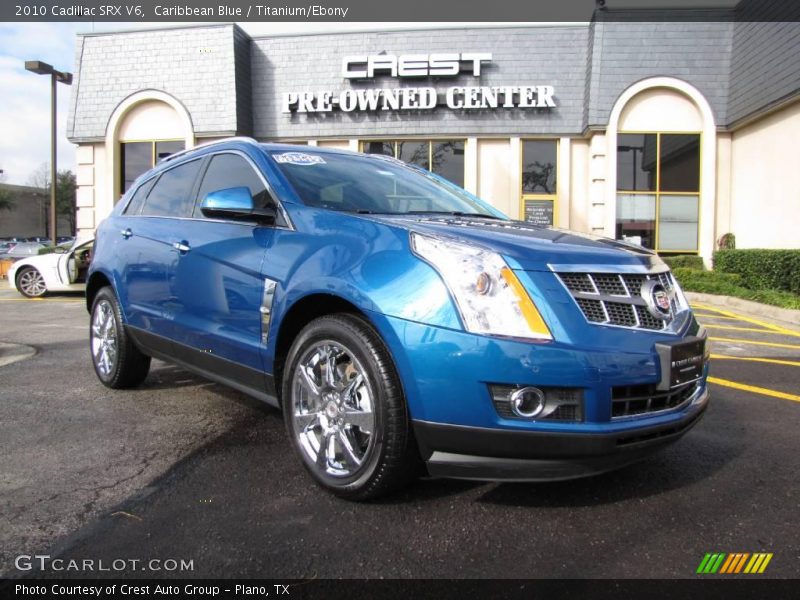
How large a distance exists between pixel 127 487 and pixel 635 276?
260 cm

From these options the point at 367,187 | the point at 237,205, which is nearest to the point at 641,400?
the point at 367,187

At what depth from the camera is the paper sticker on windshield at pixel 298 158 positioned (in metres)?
3.55

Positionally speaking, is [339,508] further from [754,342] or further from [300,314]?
[754,342]

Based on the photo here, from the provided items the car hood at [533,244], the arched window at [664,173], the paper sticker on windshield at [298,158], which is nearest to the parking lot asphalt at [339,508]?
the car hood at [533,244]

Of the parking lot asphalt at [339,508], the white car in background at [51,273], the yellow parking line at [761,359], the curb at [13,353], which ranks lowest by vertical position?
the parking lot asphalt at [339,508]

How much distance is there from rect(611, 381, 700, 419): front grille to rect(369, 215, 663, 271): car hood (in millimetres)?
555

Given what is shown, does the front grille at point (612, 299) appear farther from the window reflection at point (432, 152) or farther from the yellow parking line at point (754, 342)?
the window reflection at point (432, 152)

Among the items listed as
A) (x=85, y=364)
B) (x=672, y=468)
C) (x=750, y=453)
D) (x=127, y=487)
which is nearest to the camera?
(x=127, y=487)

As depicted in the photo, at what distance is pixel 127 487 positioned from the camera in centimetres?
292

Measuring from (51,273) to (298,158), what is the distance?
11499 millimetres

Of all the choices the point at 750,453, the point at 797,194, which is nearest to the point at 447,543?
the point at 750,453

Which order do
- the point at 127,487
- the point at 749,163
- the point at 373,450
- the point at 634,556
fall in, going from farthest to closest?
the point at 749,163 < the point at 127,487 < the point at 373,450 < the point at 634,556

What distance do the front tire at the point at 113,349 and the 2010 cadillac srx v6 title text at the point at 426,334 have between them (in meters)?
1.29

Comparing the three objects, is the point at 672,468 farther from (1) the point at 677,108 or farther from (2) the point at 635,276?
(1) the point at 677,108
